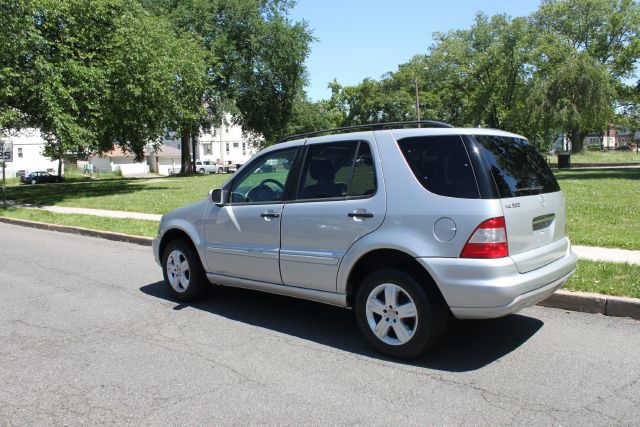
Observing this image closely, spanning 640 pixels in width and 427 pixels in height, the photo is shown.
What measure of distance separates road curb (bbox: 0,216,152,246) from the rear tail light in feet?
27.5

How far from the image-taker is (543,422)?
3303 millimetres

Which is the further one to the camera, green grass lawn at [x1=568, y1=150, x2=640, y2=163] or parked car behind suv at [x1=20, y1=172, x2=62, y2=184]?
parked car behind suv at [x1=20, y1=172, x2=62, y2=184]

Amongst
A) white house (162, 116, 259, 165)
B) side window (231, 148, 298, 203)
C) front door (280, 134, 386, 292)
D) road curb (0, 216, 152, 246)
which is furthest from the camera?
white house (162, 116, 259, 165)

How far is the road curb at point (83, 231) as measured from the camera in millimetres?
11309

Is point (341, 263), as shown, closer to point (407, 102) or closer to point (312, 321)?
point (312, 321)

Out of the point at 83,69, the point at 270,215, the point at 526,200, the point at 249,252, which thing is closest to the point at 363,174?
the point at 270,215

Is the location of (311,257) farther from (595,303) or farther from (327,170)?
(595,303)

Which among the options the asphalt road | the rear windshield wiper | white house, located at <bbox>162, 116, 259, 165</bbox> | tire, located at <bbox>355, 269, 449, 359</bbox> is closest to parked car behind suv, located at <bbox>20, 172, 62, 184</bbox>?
white house, located at <bbox>162, 116, 259, 165</bbox>

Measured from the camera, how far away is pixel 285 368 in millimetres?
4273

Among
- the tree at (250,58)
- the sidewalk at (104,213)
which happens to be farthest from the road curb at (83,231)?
the tree at (250,58)

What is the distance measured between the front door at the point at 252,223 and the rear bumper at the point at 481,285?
1662 mm

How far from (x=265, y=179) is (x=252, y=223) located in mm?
496

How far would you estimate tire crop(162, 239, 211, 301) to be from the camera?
6.12 metres

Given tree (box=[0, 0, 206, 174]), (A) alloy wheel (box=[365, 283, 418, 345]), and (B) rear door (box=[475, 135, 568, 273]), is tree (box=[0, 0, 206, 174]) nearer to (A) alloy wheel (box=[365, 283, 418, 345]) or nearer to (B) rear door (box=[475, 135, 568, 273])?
(A) alloy wheel (box=[365, 283, 418, 345])
